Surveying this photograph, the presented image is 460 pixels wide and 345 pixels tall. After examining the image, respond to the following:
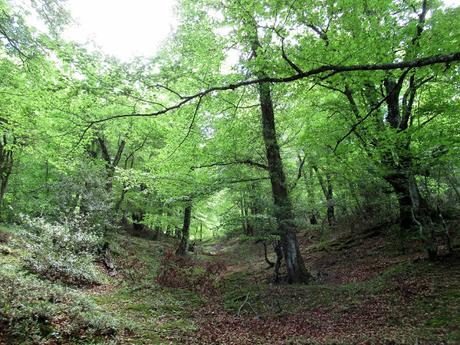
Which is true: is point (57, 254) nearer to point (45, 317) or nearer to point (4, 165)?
point (45, 317)

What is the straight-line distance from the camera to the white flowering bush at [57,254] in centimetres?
880

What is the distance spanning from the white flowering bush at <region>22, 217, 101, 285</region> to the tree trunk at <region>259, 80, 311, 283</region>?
658cm

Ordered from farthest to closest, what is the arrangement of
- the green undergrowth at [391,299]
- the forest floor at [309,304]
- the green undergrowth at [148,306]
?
the green undergrowth at [148,306] < the forest floor at [309,304] < the green undergrowth at [391,299]

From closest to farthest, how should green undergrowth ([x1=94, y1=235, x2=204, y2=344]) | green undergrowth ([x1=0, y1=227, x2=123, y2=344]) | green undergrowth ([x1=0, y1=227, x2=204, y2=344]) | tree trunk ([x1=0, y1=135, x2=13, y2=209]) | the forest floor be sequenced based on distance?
green undergrowth ([x1=0, y1=227, x2=123, y2=344])
green undergrowth ([x1=0, y1=227, x2=204, y2=344])
the forest floor
green undergrowth ([x1=94, y1=235, x2=204, y2=344])
tree trunk ([x1=0, y1=135, x2=13, y2=209])

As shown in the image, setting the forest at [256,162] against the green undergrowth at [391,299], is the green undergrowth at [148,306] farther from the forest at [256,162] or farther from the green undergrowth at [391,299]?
the green undergrowth at [391,299]

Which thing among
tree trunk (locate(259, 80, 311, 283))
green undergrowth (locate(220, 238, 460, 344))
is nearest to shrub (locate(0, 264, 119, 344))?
green undergrowth (locate(220, 238, 460, 344))

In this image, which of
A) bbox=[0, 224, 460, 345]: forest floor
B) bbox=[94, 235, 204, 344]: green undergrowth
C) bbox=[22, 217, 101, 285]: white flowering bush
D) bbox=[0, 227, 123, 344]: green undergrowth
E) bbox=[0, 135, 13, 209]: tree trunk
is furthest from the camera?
bbox=[0, 135, 13, 209]: tree trunk

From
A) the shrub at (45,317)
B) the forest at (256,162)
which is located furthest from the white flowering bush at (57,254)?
the shrub at (45,317)

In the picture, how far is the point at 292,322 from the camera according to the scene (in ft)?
23.2

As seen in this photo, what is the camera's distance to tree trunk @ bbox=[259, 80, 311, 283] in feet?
31.7

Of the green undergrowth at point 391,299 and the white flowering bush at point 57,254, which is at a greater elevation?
the white flowering bush at point 57,254

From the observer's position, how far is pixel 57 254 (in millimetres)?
9180

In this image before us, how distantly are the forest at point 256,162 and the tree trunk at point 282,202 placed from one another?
5cm

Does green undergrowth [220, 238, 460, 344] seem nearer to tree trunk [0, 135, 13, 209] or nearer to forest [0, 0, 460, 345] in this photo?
forest [0, 0, 460, 345]
